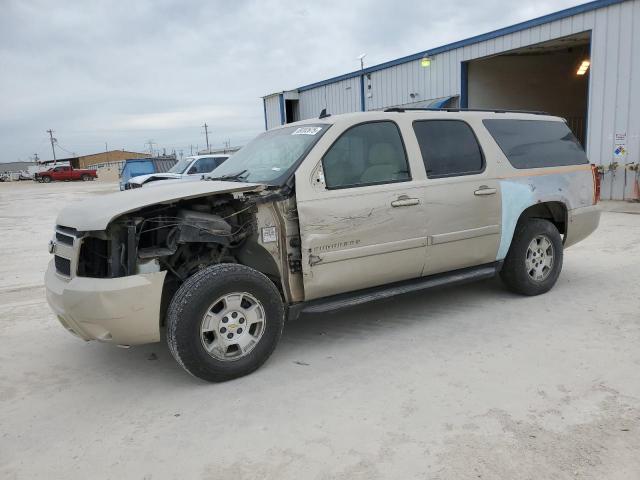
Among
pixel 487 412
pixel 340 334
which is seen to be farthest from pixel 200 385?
pixel 487 412

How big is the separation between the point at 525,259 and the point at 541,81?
17.2 meters

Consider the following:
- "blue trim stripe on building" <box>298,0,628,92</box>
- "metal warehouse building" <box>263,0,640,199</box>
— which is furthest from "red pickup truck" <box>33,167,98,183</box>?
"blue trim stripe on building" <box>298,0,628,92</box>

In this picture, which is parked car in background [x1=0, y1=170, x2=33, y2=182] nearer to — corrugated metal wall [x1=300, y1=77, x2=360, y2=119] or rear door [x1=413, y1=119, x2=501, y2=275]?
corrugated metal wall [x1=300, y1=77, x2=360, y2=119]

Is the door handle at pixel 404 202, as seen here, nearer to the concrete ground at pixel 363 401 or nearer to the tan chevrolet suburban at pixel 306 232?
the tan chevrolet suburban at pixel 306 232

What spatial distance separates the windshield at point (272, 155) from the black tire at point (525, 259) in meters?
2.36

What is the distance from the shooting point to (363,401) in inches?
132

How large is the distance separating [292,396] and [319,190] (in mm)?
1519

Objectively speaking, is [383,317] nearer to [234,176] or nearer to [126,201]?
[234,176]

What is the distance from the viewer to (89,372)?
4008mm

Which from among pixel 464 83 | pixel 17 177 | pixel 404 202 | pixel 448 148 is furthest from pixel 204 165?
pixel 17 177

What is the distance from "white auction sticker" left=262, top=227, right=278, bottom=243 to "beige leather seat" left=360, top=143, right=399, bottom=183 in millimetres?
852

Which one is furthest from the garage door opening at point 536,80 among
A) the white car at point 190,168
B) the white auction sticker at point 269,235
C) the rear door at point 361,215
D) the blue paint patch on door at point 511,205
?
the white auction sticker at point 269,235

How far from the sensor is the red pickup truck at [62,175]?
49.7 metres

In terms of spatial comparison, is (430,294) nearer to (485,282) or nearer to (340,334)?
(485,282)
